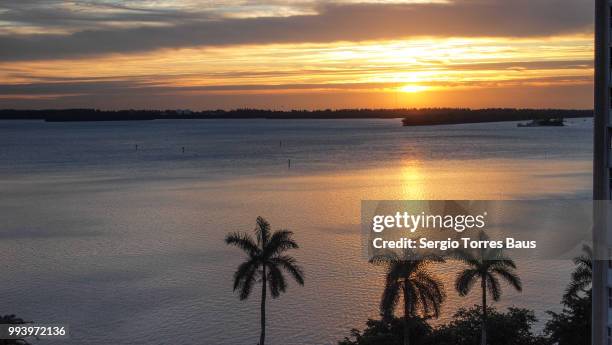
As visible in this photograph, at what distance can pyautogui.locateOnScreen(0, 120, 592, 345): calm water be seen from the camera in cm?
3147

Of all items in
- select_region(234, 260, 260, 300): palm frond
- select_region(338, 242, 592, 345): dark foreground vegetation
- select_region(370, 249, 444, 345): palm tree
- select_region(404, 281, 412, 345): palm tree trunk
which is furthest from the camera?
select_region(234, 260, 260, 300): palm frond

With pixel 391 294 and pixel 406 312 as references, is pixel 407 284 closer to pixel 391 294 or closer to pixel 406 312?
pixel 391 294

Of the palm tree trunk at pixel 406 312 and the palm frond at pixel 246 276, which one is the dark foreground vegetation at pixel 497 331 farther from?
the palm frond at pixel 246 276

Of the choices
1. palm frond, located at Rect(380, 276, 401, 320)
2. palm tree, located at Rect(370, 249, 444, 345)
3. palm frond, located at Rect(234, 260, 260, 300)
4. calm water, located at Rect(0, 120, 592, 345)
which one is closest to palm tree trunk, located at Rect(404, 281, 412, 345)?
palm tree, located at Rect(370, 249, 444, 345)

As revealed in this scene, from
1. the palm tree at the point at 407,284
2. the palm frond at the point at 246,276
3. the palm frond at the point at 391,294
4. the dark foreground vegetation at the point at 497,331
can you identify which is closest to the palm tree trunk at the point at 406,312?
the palm tree at the point at 407,284

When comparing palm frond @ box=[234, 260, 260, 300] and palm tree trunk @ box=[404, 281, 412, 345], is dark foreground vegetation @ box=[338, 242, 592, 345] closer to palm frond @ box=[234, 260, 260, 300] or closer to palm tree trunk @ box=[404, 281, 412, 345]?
palm tree trunk @ box=[404, 281, 412, 345]

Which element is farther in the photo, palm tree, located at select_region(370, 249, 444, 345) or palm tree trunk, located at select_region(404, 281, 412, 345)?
palm tree trunk, located at select_region(404, 281, 412, 345)

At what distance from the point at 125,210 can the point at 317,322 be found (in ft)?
112

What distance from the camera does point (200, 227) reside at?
52156mm

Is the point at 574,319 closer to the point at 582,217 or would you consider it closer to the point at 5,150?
the point at 582,217

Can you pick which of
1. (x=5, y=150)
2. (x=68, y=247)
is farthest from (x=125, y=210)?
(x=5, y=150)

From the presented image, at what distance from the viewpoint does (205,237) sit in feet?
159

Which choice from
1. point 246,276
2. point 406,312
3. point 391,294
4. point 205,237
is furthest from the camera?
point 205,237

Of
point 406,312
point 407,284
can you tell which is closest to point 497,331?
point 406,312
